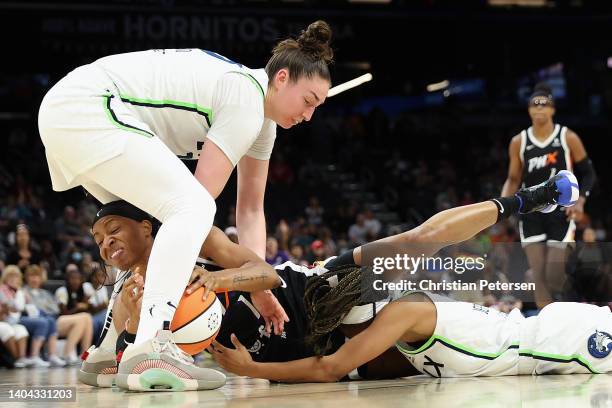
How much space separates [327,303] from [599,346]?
4.03 feet

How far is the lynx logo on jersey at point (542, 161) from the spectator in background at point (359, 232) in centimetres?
632

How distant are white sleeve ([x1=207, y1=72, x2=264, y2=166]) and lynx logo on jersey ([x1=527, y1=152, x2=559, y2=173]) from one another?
3814 millimetres

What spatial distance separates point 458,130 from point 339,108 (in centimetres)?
278

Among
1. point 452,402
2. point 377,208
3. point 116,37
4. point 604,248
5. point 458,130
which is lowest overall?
point 452,402

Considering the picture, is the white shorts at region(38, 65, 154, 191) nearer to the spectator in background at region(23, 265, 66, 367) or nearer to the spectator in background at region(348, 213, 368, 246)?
the spectator in background at region(23, 265, 66, 367)

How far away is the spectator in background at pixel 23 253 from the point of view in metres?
9.24

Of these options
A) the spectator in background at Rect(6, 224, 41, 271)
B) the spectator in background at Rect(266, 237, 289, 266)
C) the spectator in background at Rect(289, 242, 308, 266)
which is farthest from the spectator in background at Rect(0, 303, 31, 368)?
the spectator in background at Rect(289, 242, 308, 266)

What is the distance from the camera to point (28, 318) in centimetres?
782

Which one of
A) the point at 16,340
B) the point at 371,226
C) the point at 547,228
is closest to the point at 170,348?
the point at 547,228

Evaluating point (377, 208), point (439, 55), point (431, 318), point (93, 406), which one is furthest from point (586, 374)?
point (439, 55)

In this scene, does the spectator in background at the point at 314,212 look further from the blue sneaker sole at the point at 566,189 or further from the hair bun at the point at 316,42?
the hair bun at the point at 316,42

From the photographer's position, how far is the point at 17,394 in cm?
338

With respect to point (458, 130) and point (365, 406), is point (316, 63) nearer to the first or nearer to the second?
point (365, 406)

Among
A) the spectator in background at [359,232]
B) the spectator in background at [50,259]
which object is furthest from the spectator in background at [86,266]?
the spectator in background at [359,232]
